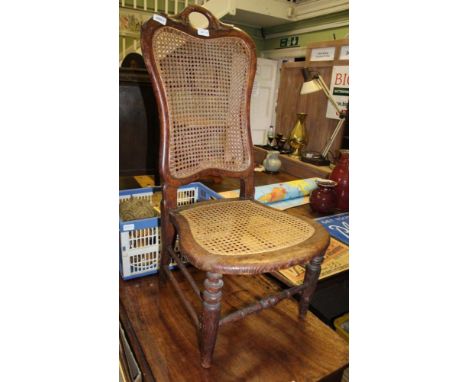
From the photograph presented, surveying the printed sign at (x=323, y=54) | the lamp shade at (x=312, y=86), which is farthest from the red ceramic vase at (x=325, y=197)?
the printed sign at (x=323, y=54)

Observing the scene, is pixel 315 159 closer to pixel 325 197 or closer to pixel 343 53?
pixel 325 197

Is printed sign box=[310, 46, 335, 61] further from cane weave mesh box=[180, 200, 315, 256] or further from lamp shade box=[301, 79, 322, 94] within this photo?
cane weave mesh box=[180, 200, 315, 256]

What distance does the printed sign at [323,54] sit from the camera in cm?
310

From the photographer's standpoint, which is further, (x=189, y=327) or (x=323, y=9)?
(x=323, y=9)

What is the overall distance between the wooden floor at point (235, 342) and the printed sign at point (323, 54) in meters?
2.76

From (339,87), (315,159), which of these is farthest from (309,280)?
A: (339,87)

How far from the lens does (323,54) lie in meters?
3.23

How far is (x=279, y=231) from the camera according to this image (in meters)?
0.92

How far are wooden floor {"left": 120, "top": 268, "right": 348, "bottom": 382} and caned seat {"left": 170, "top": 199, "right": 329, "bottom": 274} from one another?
1.13ft
